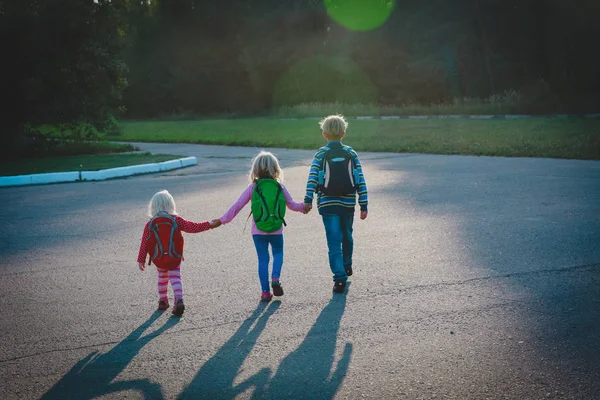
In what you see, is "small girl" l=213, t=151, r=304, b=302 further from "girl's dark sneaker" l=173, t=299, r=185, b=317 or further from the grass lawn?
the grass lawn

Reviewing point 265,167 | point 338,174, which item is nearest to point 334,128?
point 338,174

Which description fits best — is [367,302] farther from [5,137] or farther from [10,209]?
[5,137]

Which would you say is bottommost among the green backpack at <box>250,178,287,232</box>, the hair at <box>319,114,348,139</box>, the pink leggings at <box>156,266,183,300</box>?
the pink leggings at <box>156,266,183,300</box>

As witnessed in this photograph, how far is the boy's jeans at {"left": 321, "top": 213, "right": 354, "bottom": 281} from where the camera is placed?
482cm

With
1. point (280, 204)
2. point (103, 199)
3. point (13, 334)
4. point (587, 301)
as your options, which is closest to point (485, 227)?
point (587, 301)

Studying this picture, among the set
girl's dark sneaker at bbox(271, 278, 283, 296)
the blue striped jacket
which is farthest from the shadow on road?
the blue striped jacket

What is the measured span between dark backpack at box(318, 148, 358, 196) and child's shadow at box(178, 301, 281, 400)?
119 centimetres

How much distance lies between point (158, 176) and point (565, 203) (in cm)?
768

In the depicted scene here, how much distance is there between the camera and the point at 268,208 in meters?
4.69

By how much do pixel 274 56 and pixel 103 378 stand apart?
52055mm

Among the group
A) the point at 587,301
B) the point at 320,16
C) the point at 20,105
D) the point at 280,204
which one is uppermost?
the point at 320,16

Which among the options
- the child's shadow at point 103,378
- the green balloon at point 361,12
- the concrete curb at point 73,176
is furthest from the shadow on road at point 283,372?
the green balloon at point 361,12

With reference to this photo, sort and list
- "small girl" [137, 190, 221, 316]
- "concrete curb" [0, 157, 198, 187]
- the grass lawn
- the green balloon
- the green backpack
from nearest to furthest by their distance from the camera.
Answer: "small girl" [137, 190, 221, 316]
the green backpack
"concrete curb" [0, 157, 198, 187]
the grass lawn
the green balloon

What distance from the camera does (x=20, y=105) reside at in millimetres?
17656
